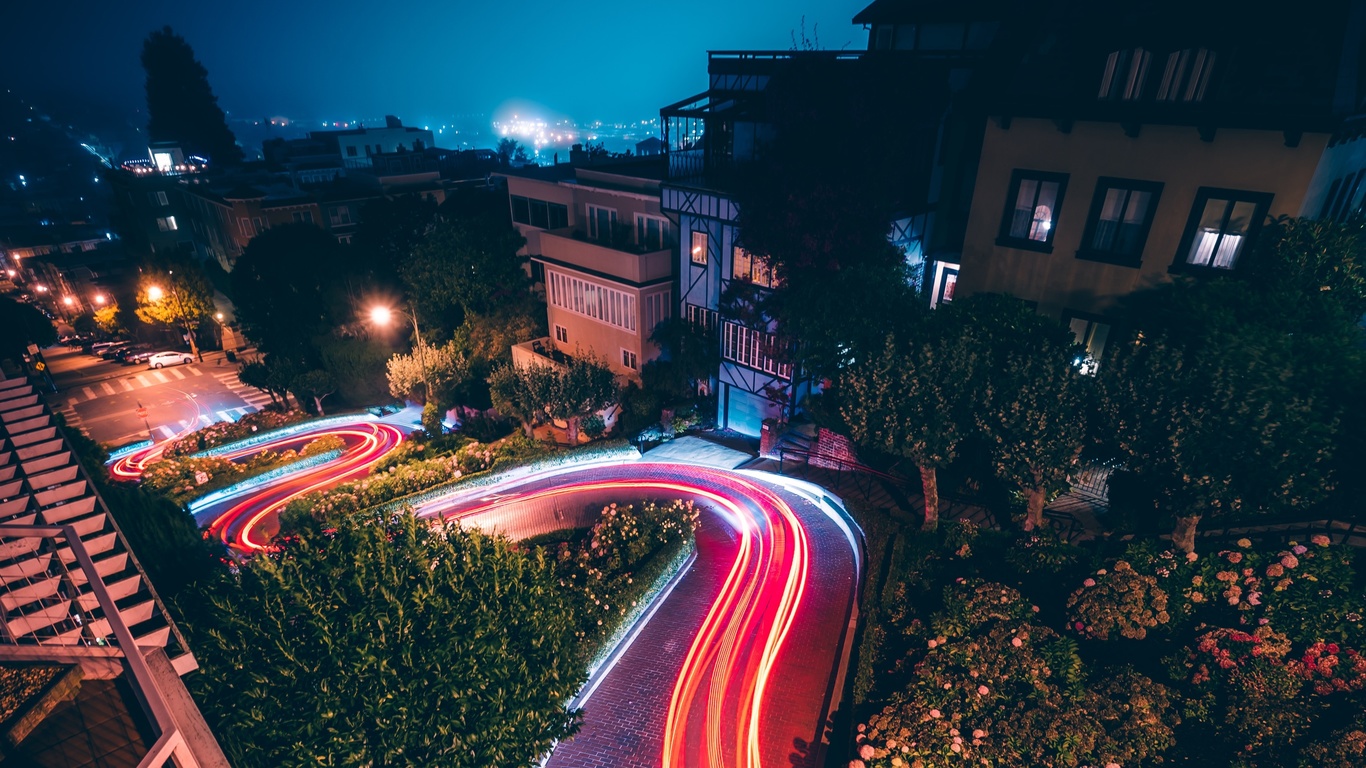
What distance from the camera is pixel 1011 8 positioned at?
2534cm

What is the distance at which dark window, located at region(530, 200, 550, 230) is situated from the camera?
4085 centimetres

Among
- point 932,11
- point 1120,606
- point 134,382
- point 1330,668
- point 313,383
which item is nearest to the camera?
point 1330,668

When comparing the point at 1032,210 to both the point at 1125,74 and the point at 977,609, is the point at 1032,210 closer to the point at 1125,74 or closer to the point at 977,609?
the point at 1125,74

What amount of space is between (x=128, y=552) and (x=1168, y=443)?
2491 centimetres

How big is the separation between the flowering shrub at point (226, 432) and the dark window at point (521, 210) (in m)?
20.7

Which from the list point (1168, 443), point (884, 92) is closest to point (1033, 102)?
point (884, 92)

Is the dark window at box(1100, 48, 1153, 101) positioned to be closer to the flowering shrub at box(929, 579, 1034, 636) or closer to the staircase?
the flowering shrub at box(929, 579, 1034, 636)

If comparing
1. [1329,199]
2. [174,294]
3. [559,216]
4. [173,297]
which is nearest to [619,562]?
[1329,199]

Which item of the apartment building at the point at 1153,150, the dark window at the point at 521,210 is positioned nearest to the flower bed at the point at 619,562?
the apartment building at the point at 1153,150

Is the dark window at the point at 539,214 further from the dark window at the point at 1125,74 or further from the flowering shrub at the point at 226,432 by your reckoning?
the dark window at the point at 1125,74

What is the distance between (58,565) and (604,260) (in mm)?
24349

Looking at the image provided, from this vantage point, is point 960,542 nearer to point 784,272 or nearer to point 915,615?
point 915,615

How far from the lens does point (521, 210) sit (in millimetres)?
42906

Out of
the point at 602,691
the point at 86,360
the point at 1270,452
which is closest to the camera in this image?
the point at 1270,452
